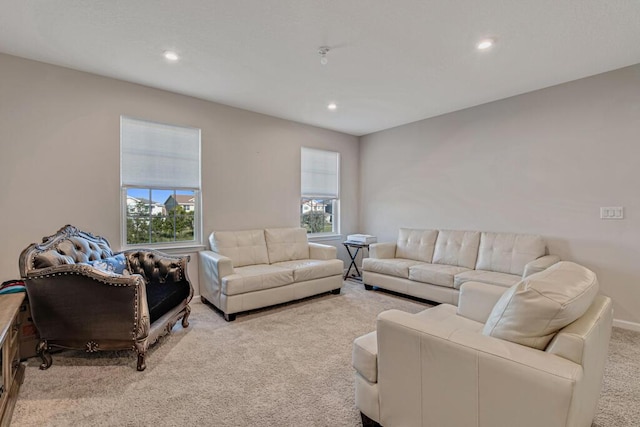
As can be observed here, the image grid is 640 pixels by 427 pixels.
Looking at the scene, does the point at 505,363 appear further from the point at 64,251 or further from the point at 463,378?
the point at 64,251

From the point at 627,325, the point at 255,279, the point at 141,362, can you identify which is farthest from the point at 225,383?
the point at 627,325

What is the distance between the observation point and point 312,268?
153 inches

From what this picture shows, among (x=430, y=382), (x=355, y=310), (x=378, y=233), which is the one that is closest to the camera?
(x=430, y=382)

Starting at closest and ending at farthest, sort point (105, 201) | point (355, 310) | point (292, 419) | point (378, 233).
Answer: point (292, 419) → point (105, 201) → point (355, 310) → point (378, 233)

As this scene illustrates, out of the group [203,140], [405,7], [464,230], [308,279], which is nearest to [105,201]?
[203,140]

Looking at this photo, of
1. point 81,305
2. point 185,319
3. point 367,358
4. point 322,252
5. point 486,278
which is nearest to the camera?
point 367,358

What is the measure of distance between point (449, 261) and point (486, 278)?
755 mm

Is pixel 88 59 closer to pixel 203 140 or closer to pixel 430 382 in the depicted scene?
pixel 203 140

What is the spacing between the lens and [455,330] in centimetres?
134

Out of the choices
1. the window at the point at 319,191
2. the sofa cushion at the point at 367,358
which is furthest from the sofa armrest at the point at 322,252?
the sofa cushion at the point at 367,358

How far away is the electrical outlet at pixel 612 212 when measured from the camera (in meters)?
3.08

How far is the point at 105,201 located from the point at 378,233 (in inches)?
166

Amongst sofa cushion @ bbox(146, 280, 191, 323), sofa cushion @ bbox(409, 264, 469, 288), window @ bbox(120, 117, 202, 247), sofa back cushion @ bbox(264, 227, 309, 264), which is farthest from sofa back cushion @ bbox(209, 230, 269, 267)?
sofa cushion @ bbox(409, 264, 469, 288)

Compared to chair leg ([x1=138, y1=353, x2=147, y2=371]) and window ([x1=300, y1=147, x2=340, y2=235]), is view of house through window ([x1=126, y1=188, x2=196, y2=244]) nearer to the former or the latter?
chair leg ([x1=138, y1=353, x2=147, y2=371])
